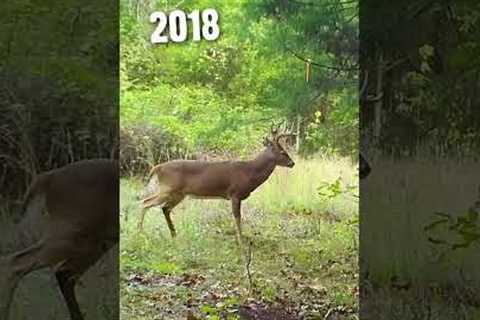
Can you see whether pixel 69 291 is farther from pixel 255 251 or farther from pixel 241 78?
pixel 241 78

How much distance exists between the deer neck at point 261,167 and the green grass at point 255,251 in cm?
3

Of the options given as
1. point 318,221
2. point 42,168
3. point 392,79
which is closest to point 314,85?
point 392,79

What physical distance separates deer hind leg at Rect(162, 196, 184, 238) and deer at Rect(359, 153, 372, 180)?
731mm

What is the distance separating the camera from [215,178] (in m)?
3.81

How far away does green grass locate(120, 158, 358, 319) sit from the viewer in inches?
146

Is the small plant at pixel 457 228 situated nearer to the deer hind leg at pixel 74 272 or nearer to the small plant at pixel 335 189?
the small plant at pixel 335 189

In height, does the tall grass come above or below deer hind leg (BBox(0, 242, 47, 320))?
above

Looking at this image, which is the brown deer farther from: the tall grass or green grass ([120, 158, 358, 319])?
the tall grass

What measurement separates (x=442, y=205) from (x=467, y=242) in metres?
0.17

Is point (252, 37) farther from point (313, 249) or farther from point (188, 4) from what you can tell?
point (313, 249)

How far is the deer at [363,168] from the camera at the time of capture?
12.1 ft

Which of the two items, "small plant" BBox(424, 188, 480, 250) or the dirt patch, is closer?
"small plant" BBox(424, 188, 480, 250)

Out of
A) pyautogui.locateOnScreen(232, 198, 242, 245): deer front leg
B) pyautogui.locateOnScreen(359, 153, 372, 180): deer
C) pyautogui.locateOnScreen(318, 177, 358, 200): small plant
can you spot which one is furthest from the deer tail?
pyautogui.locateOnScreen(359, 153, 372, 180): deer

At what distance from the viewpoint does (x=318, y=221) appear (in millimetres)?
3736
